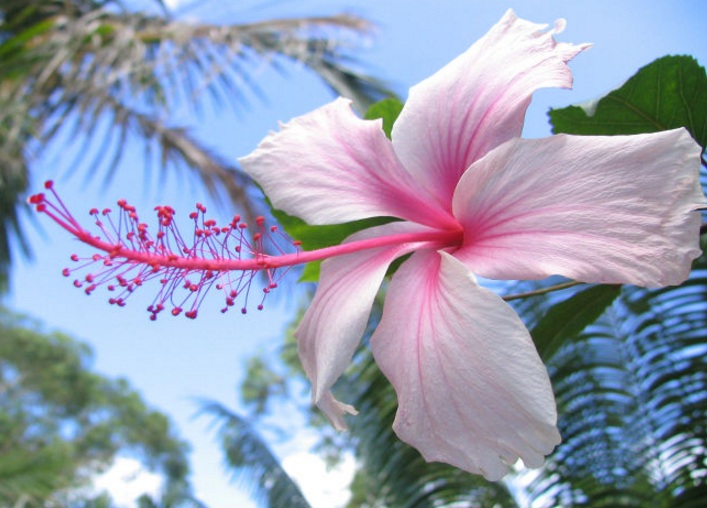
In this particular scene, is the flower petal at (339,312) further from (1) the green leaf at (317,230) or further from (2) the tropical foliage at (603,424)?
(2) the tropical foliage at (603,424)

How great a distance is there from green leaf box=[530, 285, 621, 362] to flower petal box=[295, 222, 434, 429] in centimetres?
12

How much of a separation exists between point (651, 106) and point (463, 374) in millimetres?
222

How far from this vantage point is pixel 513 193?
1.26 ft

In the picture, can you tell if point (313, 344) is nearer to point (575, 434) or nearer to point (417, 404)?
point (417, 404)

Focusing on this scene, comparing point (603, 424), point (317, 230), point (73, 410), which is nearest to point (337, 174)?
point (317, 230)

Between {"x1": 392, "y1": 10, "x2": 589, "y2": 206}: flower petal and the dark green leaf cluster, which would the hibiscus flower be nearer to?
{"x1": 392, "y1": 10, "x2": 589, "y2": 206}: flower petal

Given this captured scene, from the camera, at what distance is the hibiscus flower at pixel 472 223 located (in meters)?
0.34

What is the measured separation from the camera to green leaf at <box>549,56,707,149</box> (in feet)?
1.38

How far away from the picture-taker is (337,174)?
1.52 ft

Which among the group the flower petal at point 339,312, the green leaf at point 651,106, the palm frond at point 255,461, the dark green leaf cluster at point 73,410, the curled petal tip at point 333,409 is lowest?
the dark green leaf cluster at point 73,410

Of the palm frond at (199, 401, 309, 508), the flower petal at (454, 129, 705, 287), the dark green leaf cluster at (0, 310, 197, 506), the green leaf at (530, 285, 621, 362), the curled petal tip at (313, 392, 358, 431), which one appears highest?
the flower petal at (454, 129, 705, 287)

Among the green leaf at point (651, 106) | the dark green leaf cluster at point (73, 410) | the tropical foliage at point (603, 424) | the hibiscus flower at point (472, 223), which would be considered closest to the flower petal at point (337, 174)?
the hibiscus flower at point (472, 223)

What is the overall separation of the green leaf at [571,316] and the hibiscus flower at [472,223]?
0.10 metres

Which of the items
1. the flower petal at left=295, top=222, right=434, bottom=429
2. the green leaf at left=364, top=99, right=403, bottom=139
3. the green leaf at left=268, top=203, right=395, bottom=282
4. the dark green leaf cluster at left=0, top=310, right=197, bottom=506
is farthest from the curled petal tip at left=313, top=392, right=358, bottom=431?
the dark green leaf cluster at left=0, top=310, right=197, bottom=506
